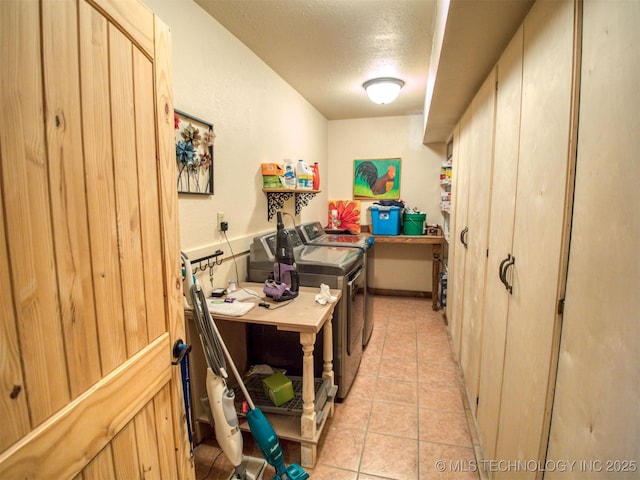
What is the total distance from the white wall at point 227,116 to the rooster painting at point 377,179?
1.61m

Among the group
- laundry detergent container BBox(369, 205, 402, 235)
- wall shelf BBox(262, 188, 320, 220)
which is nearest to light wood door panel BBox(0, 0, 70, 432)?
wall shelf BBox(262, 188, 320, 220)

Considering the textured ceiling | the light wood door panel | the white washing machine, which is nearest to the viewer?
the light wood door panel

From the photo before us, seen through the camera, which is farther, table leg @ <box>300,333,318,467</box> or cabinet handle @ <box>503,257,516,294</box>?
table leg @ <box>300,333,318,467</box>

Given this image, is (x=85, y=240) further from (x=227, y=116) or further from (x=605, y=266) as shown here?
(x=227, y=116)

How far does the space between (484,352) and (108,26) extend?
1.93 m

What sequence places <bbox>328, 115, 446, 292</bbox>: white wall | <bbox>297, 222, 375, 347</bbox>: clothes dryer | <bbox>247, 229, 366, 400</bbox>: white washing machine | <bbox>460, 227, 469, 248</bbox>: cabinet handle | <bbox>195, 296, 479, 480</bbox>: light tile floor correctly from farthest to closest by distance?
<bbox>328, 115, 446, 292</bbox>: white wall
<bbox>297, 222, 375, 347</bbox>: clothes dryer
<bbox>460, 227, 469, 248</bbox>: cabinet handle
<bbox>247, 229, 366, 400</bbox>: white washing machine
<bbox>195, 296, 479, 480</bbox>: light tile floor

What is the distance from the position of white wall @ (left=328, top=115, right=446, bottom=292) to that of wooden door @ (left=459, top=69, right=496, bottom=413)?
203 cm

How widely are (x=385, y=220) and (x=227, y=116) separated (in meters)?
2.51

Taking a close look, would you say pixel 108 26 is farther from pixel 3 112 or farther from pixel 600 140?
pixel 600 140

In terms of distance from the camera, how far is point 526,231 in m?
1.12

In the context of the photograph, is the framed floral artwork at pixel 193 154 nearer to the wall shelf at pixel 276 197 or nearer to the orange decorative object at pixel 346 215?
the wall shelf at pixel 276 197

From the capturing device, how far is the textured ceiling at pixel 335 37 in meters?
1.85

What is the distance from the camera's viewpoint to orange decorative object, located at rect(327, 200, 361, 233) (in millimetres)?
4402

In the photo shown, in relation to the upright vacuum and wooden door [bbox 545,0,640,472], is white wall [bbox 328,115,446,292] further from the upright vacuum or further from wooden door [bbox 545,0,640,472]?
wooden door [bbox 545,0,640,472]
